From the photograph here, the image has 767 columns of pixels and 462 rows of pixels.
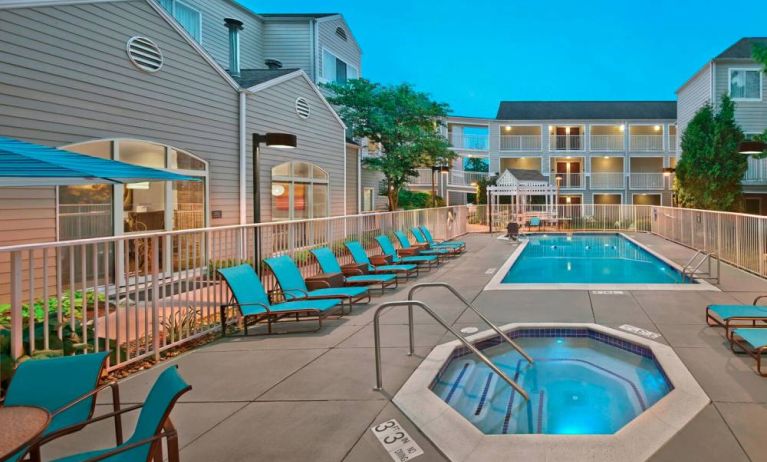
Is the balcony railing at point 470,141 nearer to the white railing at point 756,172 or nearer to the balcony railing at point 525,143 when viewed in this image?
the balcony railing at point 525,143

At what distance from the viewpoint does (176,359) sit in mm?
5559

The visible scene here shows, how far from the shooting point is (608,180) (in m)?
36.6

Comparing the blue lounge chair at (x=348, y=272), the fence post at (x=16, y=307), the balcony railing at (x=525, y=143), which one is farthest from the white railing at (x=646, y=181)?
the fence post at (x=16, y=307)

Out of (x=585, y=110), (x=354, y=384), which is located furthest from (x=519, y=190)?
(x=354, y=384)

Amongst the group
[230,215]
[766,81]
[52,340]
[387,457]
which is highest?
[766,81]

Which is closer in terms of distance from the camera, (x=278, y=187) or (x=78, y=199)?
(x=78, y=199)

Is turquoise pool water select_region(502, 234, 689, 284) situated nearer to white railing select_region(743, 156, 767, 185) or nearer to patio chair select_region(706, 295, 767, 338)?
patio chair select_region(706, 295, 767, 338)

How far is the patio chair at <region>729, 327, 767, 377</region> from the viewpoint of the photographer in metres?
4.64

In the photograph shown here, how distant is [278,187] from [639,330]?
10050 millimetres

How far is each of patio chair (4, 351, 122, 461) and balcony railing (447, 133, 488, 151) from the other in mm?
36453

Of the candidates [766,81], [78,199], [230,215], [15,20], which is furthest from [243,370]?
[766,81]

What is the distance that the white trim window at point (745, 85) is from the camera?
23.7 metres

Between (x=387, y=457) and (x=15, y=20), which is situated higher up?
(x=15, y=20)

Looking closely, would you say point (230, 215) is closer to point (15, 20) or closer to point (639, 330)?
point (15, 20)
